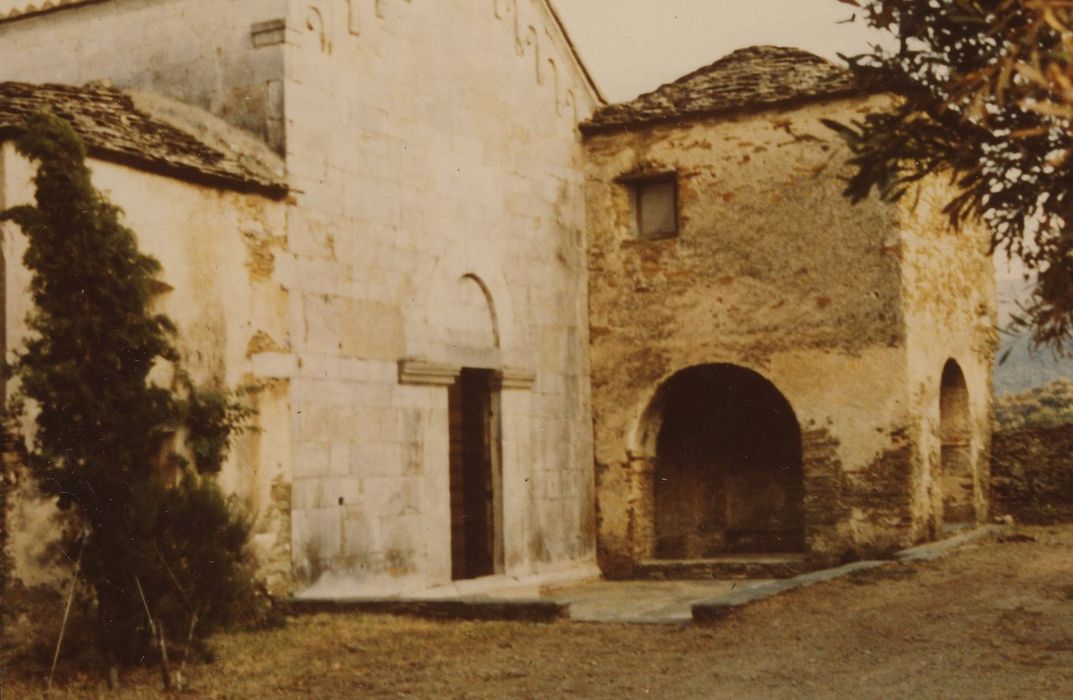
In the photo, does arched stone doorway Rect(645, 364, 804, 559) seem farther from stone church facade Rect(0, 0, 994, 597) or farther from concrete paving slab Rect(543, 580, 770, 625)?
concrete paving slab Rect(543, 580, 770, 625)

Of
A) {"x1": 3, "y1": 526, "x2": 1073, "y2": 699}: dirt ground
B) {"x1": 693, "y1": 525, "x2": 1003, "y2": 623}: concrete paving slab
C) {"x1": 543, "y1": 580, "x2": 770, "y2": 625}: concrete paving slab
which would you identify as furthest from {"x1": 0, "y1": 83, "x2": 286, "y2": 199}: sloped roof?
{"x1": 693, "y1": 525, "x2": 1003, "y2": 623}: concrete paving slab

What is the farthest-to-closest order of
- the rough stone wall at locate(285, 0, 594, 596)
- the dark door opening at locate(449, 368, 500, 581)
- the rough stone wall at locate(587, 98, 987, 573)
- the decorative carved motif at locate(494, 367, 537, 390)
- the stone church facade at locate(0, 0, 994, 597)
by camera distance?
the rough stone wall at locate(587, 98, 987, 573) → the decorative carved motif at locate(494, 367, 537, 390) → the dark door opening at locate(449, 368, 500, 581) → the rough stone wall at locate(285, 0, 594, 596) → the stone church facade at locate(0, 0, 994, 597)

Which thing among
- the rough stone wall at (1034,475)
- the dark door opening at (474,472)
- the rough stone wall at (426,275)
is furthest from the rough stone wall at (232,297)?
the rough stone wall at (1034,475)

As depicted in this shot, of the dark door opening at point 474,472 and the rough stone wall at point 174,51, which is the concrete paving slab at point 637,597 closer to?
the dark door opening at point 474,472

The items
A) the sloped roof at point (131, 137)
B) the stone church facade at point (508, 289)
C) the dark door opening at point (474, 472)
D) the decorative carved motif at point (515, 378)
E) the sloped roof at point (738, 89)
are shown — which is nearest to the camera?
the sloped roof at point (131, 137)

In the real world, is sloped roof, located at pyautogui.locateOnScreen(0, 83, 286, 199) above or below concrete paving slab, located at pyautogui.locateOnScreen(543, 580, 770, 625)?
above

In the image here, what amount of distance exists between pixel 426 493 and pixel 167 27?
4559 millimetres

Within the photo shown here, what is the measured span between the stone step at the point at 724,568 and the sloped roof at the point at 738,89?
15.2 feet

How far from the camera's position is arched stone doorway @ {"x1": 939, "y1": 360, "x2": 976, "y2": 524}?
15281mm

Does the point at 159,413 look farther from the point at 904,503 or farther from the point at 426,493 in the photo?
the point at 904,503

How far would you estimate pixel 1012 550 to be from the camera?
1295 centimetres

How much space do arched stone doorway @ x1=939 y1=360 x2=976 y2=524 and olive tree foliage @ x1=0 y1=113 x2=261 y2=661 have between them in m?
9.95

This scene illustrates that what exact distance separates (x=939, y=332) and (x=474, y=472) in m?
A: 5.27

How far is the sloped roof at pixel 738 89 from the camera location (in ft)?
45.4
